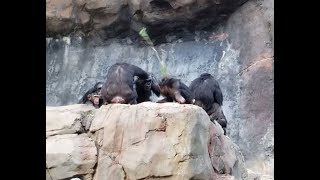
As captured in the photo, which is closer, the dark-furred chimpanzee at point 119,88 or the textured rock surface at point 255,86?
the dark-furred chimpanzee at point 119,88

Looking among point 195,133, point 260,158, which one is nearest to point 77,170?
point 195,133

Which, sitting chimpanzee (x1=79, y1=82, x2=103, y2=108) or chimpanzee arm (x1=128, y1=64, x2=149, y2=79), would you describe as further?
chimpanzee arm (x1=128, y1=64, x2=149, y2=79)

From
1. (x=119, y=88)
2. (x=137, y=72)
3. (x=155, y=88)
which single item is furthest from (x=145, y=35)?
(x=119, y=88)

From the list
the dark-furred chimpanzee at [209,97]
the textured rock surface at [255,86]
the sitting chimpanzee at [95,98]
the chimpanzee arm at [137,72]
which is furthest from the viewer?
the textured rock surface at [255,86]

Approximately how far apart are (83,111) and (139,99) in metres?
2.12

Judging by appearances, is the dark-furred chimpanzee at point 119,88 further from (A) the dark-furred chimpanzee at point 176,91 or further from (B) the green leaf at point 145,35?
(B) the green leaf at point 145,35

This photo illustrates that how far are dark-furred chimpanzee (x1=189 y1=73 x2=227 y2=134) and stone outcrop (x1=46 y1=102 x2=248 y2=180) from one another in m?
2.77

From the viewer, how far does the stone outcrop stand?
590 centimetres

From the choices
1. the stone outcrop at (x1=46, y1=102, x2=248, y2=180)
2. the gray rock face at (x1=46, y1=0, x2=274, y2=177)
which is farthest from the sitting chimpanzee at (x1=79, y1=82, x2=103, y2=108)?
the gray rock face at (x1=46, y1=0, x2=274, y2=177)

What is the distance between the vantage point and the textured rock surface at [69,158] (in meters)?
6.05

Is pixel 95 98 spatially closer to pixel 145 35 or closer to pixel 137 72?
pixel 137 72

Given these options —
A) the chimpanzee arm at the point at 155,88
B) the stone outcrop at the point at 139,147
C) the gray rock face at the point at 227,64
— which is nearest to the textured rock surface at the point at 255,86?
the gray rock face at the point at 227,64

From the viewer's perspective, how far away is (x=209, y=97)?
919cm

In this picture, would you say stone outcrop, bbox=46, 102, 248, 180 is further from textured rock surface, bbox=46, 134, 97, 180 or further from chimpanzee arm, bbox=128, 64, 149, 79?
chimpanzee arm, bbox=128, 64, 149, 79
